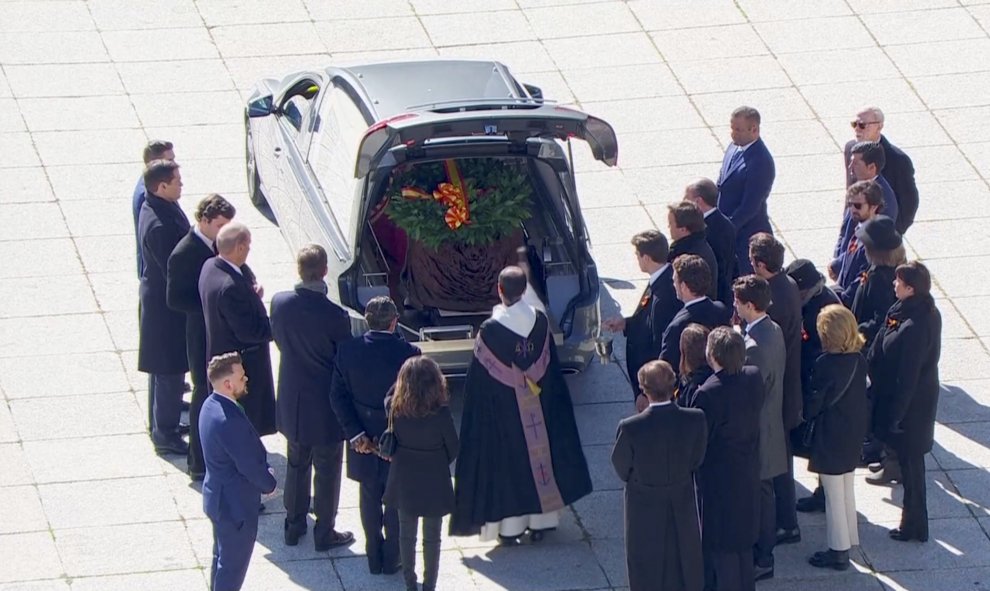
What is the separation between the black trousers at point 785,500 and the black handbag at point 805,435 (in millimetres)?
177

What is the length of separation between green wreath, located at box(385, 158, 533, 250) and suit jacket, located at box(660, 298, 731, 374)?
2.01 m

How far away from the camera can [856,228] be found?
12.2 m

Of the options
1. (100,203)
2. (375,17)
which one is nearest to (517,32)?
(375,17)

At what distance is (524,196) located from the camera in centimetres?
1241

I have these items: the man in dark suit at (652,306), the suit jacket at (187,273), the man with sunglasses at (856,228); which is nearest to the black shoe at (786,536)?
the man in dark suit at (652,306)

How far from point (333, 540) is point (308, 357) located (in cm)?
111

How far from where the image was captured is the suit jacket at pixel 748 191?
516 inches

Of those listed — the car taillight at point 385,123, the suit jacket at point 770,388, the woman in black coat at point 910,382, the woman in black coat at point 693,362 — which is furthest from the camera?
the car taillight at point 385,123

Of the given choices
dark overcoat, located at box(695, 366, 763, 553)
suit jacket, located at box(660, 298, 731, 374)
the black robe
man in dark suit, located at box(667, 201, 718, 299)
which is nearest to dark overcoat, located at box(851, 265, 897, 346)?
man in dark suit, located at box(667, 201, 718, 299)

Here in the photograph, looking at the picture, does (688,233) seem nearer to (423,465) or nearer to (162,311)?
(423,465)

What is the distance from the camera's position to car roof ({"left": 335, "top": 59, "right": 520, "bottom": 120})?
42.3ft

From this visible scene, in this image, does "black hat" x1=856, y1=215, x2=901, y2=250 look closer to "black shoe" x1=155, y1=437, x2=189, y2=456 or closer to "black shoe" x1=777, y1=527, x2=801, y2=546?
"black shoe" x1=777, y1=527, x2=801, y2=546

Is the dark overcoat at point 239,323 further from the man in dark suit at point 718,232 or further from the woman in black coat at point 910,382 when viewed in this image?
the woman in black coat at point 910,382

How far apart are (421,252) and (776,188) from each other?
3821mm
